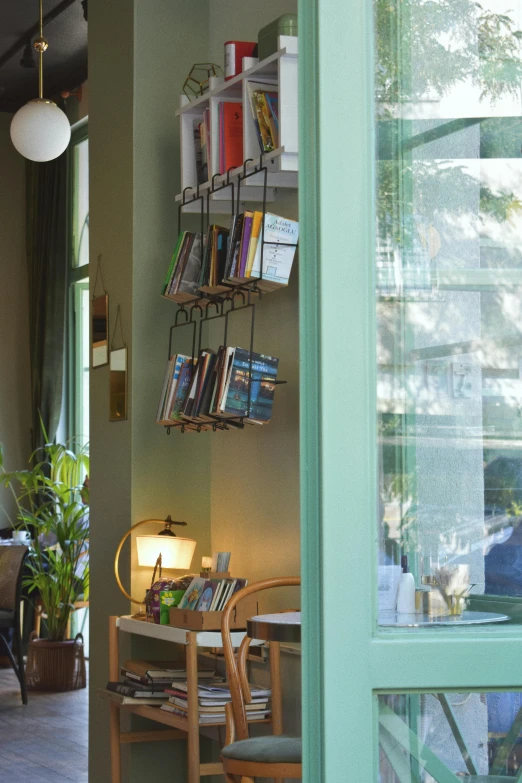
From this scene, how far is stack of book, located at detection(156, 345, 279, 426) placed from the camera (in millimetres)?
3771

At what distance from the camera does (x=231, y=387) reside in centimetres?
378

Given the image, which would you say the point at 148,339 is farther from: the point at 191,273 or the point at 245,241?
the point at 245,241

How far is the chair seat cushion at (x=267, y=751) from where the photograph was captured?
9.20ft

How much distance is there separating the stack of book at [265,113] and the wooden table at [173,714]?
1.70 m

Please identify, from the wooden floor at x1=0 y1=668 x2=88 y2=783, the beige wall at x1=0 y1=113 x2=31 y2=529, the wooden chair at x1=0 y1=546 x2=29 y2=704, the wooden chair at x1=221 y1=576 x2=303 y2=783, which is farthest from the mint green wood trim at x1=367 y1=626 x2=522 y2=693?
the beige wall at x1=0 y1=113 x2=31 y2=529

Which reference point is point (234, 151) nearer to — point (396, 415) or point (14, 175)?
point (396, 415)

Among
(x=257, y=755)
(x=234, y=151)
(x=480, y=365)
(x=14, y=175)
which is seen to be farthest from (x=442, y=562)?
(x=14, y=175)

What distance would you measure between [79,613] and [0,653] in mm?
666

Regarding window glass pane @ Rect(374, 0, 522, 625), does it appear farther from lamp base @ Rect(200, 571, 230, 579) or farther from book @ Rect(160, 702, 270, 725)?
lamp base @ Rect(200, 571, 230, 579)

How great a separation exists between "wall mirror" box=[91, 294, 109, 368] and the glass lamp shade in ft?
3.02

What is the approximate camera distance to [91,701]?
15.7ft

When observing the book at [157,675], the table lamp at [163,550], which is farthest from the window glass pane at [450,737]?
the table lamp at [163,550]

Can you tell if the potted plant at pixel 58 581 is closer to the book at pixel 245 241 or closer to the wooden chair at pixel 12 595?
the wooden chair at pixel 12 595

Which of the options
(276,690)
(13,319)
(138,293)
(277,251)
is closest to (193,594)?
(276,690)
